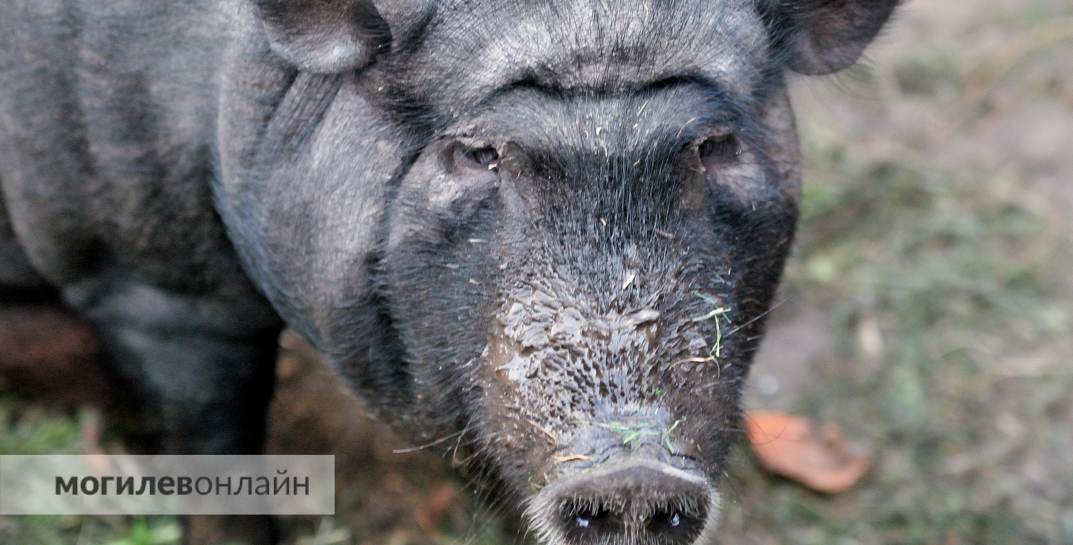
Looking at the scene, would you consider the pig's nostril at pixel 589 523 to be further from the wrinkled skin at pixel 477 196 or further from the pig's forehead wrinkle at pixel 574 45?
the pig's forehead wrinkle at pixel 574 45

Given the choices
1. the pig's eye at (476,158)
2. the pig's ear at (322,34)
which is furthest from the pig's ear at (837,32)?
the pig's ear at (322,34)

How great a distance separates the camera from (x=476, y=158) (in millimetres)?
3109

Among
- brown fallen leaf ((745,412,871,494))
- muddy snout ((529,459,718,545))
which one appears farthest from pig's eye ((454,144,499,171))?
brown fallen leaf ((745,412,871,494))

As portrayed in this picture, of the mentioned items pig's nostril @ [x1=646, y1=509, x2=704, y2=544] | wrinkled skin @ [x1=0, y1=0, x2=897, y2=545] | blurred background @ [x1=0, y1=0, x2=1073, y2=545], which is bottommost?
blurred background @ [x1=0, y1=0, x2=1073, y2=545]

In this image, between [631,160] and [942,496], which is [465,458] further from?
[942,496]

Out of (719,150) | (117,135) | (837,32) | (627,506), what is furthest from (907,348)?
(117,135)

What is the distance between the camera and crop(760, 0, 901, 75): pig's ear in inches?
141

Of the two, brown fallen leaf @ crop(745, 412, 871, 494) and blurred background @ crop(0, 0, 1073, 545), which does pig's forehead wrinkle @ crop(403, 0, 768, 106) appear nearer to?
blurred background @ crop(0, 0, 1073, 545)

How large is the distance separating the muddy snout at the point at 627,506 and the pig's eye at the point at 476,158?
2.43ft

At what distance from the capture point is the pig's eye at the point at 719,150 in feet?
10.3

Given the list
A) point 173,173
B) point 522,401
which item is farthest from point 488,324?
point 173,173

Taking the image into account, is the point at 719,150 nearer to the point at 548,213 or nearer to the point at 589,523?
the point at 548,213

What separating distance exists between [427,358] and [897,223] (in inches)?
127

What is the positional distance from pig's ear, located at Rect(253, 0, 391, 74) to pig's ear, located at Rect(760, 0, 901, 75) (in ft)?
3.66
